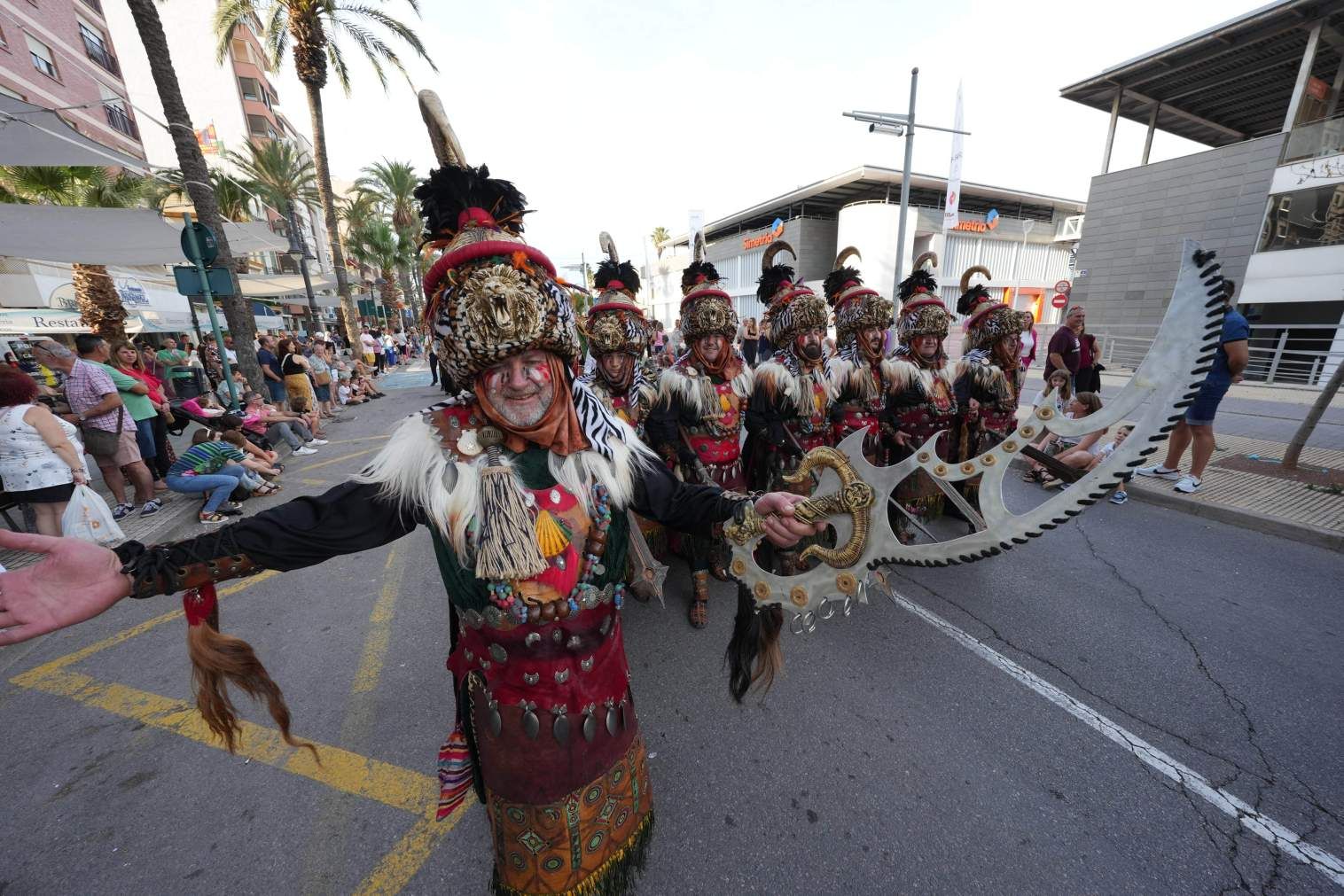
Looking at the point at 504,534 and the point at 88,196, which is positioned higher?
the point at 88,196

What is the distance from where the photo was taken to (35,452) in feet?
14.5

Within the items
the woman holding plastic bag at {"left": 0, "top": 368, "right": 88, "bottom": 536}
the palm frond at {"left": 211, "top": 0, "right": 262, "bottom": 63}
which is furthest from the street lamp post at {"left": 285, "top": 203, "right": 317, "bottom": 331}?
the woman holding plastic bag at {"left": 0, "top": 368, "right": 88, "bottom": 536}

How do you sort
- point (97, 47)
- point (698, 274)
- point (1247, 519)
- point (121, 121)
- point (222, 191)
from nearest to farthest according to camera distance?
point (698, 274) → point (1247, 519) → point (222, 191) → point (97, 47) → point (121, 121)

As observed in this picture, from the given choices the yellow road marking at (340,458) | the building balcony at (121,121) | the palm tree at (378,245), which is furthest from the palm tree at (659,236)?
the yellow road marking at (340,458)

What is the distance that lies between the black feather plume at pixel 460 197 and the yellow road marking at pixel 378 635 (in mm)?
3023

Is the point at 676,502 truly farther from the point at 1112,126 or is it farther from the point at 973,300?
the point at 1112,126

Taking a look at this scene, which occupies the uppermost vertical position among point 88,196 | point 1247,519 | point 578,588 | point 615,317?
point 88,196

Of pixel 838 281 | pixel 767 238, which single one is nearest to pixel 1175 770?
pixel 838 281

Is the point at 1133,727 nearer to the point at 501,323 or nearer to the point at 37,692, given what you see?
the point at 501,323

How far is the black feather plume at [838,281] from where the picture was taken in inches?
197

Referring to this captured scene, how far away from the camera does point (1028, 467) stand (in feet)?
23.4

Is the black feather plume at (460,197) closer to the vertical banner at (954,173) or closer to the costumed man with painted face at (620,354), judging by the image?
the costumed man with painted face at (620,354)

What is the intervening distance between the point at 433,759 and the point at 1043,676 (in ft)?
12.0

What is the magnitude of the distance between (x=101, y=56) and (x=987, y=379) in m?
39.9
